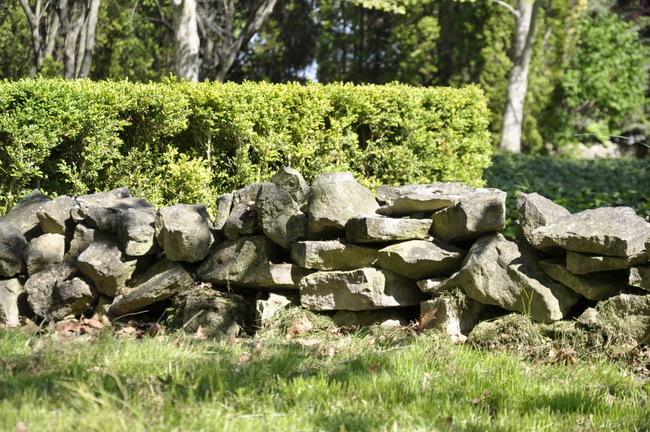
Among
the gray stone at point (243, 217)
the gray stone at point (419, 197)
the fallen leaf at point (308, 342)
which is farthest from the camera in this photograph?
the gray stone at point (243, 217)

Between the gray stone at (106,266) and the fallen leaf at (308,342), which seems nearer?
the fallen leaf at (308,342)

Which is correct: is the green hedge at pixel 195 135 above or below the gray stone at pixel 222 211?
above

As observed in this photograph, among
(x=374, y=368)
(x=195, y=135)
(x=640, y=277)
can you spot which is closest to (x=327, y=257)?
(x=374, y=368)

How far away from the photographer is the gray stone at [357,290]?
4.61m

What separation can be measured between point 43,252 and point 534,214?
12.2 ft

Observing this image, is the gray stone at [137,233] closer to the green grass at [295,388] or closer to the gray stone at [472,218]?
the green grass at [295,388]

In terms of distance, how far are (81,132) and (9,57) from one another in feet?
39.6

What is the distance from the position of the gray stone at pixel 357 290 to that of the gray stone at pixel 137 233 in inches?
50.5

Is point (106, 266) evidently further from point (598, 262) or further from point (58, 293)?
point (598, 262)

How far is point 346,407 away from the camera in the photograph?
2926 mm

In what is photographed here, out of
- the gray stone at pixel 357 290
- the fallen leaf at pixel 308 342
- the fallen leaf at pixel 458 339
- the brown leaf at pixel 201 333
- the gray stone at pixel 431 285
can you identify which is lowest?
the brown leaf at pixel 201 333

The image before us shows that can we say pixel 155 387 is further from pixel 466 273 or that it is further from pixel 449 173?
pixel 449 173

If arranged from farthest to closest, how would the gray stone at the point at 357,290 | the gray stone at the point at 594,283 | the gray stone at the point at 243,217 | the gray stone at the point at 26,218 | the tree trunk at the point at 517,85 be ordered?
the tree trunk at the point at 517,85
the gray stone at the point at 26,218
the gray stone at the point at 243,217
the gray stone at the point at 357,290
the gray stone at the point at 594,283

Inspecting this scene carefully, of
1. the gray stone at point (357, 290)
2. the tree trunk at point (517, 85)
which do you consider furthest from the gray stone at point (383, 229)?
the tree trunk at point (517, 85)
